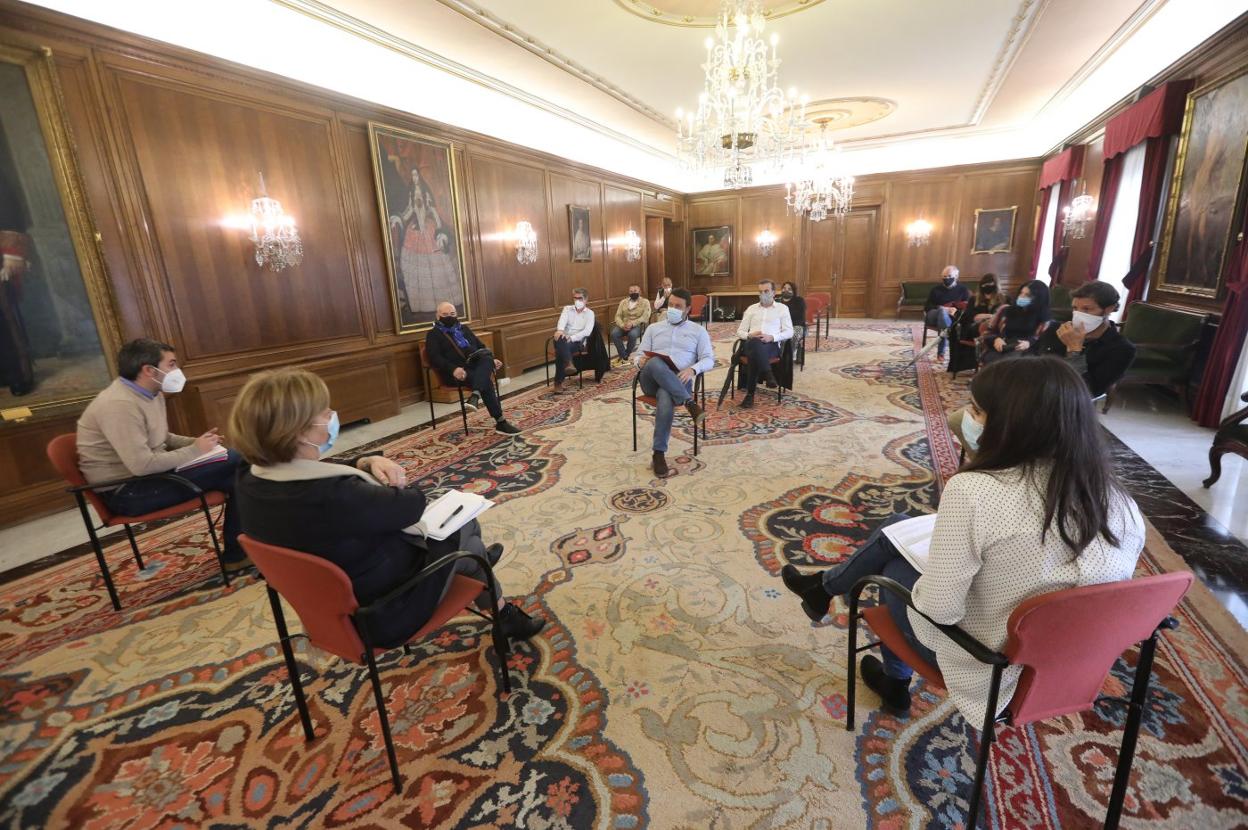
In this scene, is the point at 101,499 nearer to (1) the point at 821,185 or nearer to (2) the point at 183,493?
(2) the point at 183,493

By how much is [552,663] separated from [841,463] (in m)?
2.77

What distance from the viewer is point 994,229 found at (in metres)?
11.1

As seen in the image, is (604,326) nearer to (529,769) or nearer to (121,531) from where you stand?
(121,531)

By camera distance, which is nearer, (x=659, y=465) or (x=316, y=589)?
(x=316, y=589)

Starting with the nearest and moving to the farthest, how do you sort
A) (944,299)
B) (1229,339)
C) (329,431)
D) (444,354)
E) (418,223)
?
(329,431) → (1229,339) → (444,354) → (418,223) → (944,299)

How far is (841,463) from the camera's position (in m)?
4.02

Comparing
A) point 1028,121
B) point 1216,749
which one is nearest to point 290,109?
point 1216,749

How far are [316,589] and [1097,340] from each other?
4873 mm

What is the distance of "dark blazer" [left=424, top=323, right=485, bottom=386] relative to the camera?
5212 millimetres

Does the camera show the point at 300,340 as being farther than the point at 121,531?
Yes

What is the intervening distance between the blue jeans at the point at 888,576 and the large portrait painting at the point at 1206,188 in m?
5.21

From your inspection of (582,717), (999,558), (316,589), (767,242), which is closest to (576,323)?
(582,717)

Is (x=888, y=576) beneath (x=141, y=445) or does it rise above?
beneath

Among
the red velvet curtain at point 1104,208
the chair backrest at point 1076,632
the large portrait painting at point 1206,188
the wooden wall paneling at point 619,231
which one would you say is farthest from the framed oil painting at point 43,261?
the red velvet curtain at point 1104,208
